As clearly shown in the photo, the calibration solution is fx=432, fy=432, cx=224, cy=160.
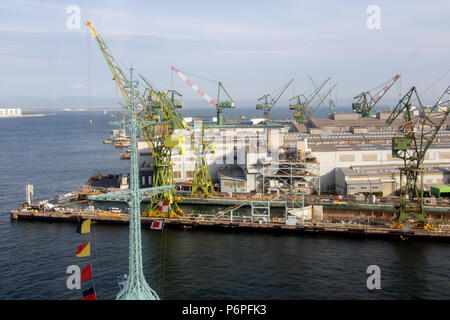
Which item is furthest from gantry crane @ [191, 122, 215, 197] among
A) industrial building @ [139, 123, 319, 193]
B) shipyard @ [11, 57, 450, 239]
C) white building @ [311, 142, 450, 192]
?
white building @ [311, 142, 450, 192]

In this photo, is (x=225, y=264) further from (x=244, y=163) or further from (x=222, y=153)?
(x=222, y=153)

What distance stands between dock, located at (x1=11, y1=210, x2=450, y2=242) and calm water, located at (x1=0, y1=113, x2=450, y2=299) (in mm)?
867

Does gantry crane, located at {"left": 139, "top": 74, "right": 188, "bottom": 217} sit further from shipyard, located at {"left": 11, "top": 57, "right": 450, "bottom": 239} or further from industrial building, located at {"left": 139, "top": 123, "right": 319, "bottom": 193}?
industrial building, located at {"left": 139, "top": 123, "right": 319, "bottom": 193}

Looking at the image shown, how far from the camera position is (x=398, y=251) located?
76.5 ft

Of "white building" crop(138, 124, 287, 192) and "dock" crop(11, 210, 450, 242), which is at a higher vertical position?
"white building" crop(138, 124, 287, 192)

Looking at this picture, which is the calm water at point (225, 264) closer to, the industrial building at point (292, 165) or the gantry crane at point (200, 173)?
the gantry crane at point (200, 173)

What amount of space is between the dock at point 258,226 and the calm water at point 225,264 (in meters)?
0.87

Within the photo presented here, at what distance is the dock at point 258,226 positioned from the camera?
25.6 meters

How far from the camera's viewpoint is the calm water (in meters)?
18.0

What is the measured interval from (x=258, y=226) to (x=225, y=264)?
6858 millimetres

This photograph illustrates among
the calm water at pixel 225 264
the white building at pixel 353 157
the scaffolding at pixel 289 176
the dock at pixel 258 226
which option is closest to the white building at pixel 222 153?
the scaffolding at pixel 289 176

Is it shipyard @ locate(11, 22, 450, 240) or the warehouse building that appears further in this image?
the warehouse building

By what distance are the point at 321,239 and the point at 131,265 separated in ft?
Result: 53.4
